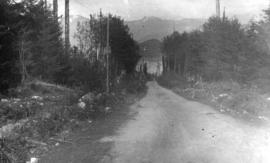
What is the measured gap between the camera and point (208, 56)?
110ft

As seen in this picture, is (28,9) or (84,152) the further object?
(28,9)

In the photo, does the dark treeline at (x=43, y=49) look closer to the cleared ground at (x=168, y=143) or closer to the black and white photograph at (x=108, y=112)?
the black and white photograph at (x=108, y=112)

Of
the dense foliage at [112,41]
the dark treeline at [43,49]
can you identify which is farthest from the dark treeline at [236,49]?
the dark treeline at [43,49]

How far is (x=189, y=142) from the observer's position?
28.0ft

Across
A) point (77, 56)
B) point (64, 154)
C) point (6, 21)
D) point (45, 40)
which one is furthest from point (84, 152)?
point (45, 40)

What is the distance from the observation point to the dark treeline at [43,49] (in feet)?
51.0

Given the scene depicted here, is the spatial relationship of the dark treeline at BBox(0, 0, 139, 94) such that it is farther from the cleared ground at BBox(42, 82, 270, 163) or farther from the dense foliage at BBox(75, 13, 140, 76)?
the cleared ground at BBox(42, 82, 270, 163)

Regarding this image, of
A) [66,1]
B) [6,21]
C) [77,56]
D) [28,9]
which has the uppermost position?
[66,1]

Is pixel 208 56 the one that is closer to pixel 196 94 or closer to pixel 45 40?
pixel 196 94

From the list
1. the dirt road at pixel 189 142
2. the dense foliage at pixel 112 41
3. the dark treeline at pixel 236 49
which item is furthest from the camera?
the dense foliage at pixel 112 41

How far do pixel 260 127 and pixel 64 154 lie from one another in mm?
7499

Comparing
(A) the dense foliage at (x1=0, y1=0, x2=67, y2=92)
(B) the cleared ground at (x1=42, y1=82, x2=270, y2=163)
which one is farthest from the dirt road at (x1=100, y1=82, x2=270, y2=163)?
(A) the dense foliage at (x1=0, y1=0, x2=67, y2=92)

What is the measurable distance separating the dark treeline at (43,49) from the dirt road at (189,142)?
8.00 meters

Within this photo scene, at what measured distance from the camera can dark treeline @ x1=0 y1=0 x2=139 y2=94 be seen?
15555 millimetres
